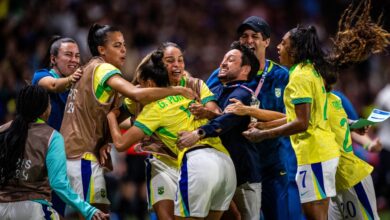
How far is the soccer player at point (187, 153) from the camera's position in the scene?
661cm

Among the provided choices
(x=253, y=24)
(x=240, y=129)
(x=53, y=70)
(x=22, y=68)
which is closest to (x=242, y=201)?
(x=240, y=129)

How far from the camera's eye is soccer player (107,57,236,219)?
6.61 metres

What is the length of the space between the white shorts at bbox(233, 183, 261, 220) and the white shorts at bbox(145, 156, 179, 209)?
59cm

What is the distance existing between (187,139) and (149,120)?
37cm

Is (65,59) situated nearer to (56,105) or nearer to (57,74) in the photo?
(57,74)

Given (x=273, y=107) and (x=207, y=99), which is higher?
(x=207, y=99)

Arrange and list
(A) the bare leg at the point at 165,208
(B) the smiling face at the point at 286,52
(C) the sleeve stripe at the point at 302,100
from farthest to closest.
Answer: (B) the smiling face at the point at 286,52 → (A) the bare leg at the point at 165,208 → (C) the sleeve stripe at the point at 302,100

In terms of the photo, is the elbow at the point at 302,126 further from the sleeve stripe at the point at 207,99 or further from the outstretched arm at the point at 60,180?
the outstretched arm at the point at 60,180

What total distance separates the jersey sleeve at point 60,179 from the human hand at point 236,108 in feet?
4.88

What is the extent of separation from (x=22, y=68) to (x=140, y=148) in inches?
284

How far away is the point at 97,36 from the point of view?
25.1 ft

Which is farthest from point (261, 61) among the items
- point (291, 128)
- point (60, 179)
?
point (60, 179)

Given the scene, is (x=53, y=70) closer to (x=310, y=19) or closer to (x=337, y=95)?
(x=337, y=95)

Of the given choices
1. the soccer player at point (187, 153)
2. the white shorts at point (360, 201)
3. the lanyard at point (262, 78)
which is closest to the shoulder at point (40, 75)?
the soccer player at point (187, 153)
